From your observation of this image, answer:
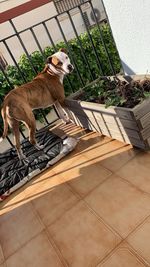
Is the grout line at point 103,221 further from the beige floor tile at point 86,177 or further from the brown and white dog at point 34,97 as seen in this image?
the brown and white dog at point 34,97

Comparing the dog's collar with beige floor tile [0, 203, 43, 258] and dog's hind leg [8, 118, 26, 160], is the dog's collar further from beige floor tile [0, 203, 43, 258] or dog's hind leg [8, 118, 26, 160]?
beige floor tile [0, 203, 43, 258]

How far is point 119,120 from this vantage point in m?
2.33

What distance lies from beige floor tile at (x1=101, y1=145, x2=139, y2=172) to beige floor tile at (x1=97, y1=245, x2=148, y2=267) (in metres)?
0.83

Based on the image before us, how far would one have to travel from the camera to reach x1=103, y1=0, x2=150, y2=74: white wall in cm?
249

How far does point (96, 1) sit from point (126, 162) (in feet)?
47.7

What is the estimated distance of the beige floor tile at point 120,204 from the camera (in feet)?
5.57

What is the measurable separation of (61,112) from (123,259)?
2304 millimetres

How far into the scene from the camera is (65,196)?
2232mm

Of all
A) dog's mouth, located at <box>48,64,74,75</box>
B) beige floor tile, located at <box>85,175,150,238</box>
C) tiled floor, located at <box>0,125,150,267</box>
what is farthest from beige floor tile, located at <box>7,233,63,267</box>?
dog's mouth, located at <box>48,64,74,75</box>

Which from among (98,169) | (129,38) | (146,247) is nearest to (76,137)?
(98,169)

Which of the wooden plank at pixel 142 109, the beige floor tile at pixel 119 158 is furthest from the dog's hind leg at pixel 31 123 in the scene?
the wooden plank at pixel 142 109

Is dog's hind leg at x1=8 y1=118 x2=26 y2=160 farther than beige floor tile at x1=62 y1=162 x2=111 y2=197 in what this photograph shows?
Yes

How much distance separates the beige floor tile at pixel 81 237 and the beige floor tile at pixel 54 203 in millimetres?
78

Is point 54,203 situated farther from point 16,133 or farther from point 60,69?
point 60,69
